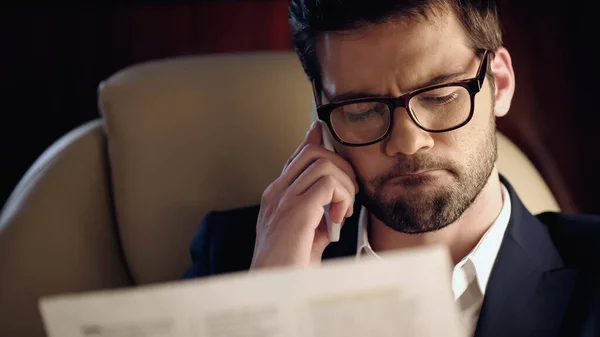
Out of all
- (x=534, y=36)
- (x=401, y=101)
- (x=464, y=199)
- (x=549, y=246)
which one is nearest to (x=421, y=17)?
(x=401, y=101)

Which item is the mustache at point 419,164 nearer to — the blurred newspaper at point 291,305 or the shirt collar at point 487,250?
the shirt collar at point 487,250

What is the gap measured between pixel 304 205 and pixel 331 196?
5 centimetres

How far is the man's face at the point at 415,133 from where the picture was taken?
852mm

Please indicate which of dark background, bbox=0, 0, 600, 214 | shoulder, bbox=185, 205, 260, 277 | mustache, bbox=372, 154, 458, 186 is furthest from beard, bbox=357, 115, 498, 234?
dark background, bbox=0, 0, 600, 214

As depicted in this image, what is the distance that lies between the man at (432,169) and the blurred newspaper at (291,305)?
0.31 m

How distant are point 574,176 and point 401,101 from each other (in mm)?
796

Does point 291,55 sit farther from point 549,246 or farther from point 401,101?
point 549,246

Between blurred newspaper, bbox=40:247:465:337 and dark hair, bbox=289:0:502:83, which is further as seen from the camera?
dark hair, bbox=289:0:502:83

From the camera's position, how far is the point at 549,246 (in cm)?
95

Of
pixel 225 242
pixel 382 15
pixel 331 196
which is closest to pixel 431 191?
pixel 331 196

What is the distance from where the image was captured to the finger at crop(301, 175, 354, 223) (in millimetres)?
880

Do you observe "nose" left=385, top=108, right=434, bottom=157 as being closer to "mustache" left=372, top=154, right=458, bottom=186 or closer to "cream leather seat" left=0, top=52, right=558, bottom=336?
"mustache" left=372, top=154, right=458, bottom=186

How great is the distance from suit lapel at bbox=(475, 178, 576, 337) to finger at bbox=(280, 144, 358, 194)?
251mm

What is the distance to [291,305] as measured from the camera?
516 mm
